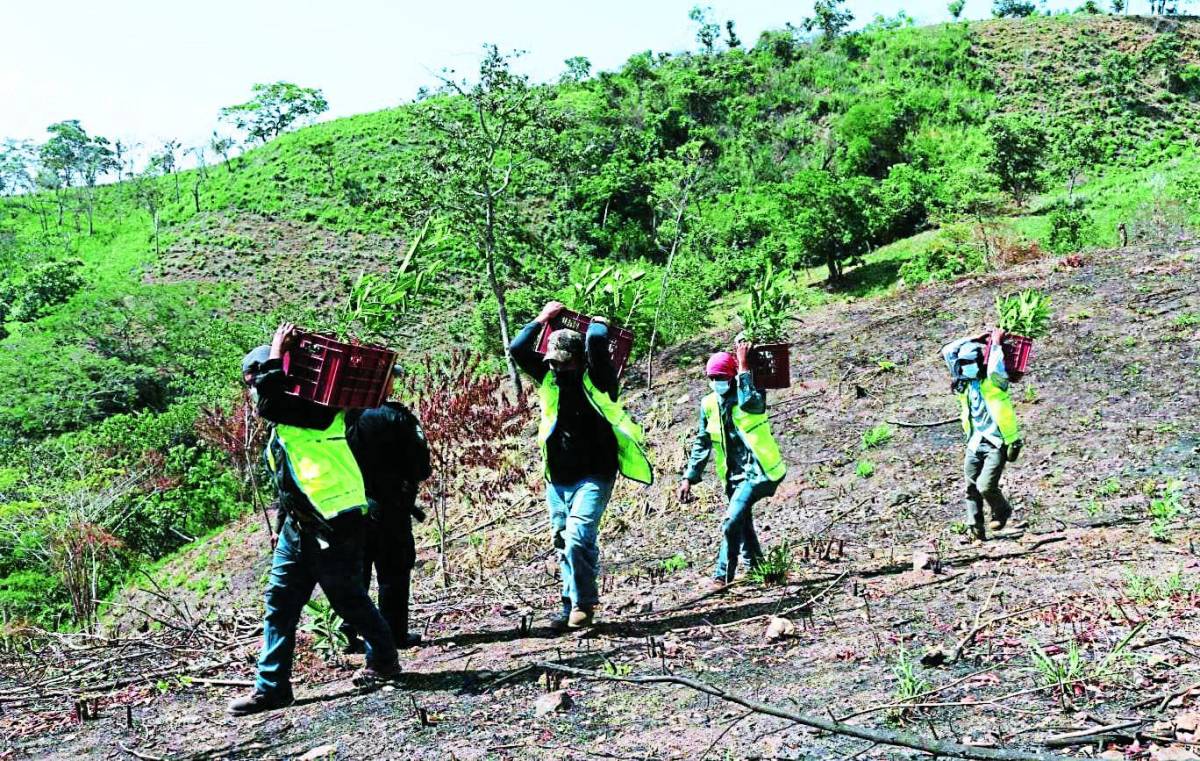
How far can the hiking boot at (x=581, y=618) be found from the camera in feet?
18.0

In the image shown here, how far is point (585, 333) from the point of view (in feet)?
18.6

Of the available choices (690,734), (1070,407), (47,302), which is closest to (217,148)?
(47,302)

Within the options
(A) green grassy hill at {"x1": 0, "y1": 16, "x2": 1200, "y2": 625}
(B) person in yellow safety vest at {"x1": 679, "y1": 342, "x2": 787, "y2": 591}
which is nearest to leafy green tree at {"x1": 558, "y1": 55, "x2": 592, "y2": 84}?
(A) green grassy hill at {"x1": 0, "y1": 16, "x2": 1200, "y2": 625}

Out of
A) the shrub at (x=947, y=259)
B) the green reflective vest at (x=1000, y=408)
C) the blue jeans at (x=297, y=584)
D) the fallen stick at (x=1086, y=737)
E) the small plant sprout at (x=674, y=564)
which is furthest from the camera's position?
the shrub at (x=947, y=259)

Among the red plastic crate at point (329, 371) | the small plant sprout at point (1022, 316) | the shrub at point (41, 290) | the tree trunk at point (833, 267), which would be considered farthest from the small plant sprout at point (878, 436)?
the shrub at point (41, 290)

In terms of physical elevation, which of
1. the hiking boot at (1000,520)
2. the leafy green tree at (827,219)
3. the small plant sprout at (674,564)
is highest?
the leafy green tree at (827,219)

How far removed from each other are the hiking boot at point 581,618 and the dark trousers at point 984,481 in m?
3.81

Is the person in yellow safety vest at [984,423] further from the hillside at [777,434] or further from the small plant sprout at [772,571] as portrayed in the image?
the small plant sprout at [772,571]

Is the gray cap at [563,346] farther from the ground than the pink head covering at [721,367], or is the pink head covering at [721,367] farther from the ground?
the gray cap at [563,346]

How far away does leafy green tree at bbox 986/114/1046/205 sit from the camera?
30.7 metres

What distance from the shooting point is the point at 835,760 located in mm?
3105

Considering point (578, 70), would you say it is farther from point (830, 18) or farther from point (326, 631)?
point (326, 631)

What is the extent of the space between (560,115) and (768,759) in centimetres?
2177

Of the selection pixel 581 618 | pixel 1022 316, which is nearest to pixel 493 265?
pixel 1022 316
